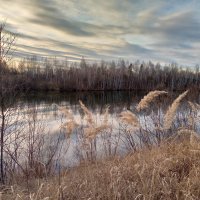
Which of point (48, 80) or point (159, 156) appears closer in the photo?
point (159, 156)

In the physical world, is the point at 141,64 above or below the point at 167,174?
above

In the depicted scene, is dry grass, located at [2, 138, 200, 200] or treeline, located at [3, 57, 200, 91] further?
treeline, located at [3, 57, 200, 91]

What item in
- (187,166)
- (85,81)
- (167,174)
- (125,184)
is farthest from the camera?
(85,81)

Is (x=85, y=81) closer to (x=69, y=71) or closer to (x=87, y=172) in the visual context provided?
(x=69, y=71)

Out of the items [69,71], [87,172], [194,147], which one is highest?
[69,71]

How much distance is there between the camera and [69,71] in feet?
299

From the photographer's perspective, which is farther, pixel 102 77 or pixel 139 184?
pixel 102 77

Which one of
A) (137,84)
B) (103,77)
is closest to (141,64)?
(137,84)

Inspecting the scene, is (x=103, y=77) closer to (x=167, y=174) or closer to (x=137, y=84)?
(x=137, y=84)

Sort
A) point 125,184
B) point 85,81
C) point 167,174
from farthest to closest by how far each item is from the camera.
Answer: point 85,81 → point 167,174 → point 125,184

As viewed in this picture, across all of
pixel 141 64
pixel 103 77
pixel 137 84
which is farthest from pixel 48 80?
pixel 141 64

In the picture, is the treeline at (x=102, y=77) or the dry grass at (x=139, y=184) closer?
the dry grass at (x=139, y=184)

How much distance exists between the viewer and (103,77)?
282ft

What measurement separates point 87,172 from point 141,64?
108 metres
